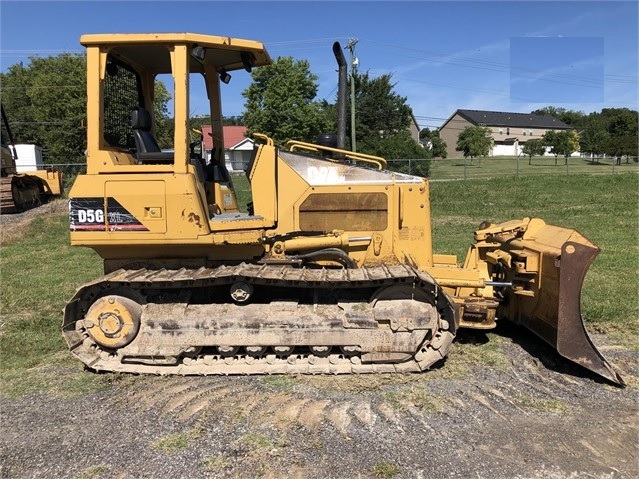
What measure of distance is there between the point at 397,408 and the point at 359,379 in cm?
61

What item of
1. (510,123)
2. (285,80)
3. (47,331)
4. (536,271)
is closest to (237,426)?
(536,271)

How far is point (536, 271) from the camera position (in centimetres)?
506

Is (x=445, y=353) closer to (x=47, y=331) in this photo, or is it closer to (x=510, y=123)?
(x=47, y=331)

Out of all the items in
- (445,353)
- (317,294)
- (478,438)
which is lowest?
(478,438)

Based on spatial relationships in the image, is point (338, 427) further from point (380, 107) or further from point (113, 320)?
point (380, 107)

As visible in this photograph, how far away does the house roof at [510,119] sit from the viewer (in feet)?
292

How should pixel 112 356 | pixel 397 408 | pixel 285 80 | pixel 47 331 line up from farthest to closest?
1. pixel 285 80
2. pixel 47 331
3. pixel 112 356
4. pixel 397 408

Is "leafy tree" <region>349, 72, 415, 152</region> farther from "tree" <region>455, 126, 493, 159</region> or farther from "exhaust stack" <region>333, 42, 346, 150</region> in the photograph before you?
"exhaust stack" <region>333, 42, 346, 150</region>

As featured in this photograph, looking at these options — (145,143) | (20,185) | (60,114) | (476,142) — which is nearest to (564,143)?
(476,142)

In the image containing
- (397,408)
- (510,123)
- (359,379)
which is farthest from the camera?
(510,123)

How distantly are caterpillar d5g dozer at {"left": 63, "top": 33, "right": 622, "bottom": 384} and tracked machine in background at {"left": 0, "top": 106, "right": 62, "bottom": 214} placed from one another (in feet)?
53.8

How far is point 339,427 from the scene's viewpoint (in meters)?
3.77

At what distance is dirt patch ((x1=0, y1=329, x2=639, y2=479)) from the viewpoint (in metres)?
3.31

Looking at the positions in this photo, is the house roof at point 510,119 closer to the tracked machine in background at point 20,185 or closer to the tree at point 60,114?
the tree at point 60,114
